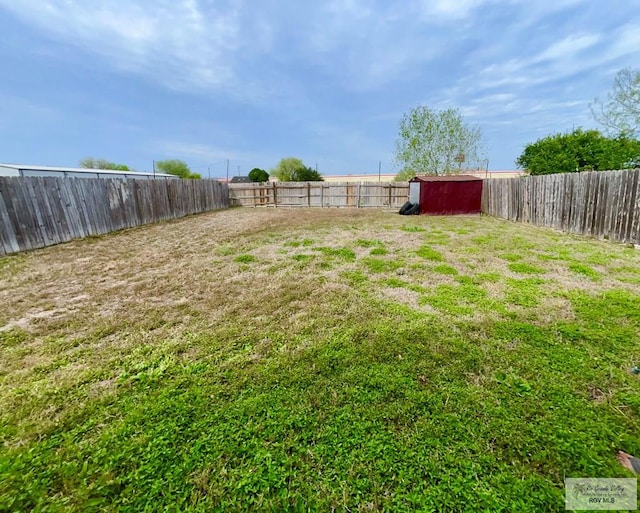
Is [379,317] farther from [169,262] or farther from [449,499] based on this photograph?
[169,262]

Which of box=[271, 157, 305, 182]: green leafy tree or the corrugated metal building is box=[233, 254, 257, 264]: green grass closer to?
the corrugated metal building

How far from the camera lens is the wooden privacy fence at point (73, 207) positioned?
541 centimetres

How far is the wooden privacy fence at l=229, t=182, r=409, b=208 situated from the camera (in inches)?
608

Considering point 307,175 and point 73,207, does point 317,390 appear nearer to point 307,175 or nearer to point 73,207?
point 73,207

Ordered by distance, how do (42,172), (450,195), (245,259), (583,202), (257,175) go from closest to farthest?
(245,259) → (583,202) → (450,195) → (42,172) → (257,175)

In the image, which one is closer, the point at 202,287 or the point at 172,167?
the point at 202,287

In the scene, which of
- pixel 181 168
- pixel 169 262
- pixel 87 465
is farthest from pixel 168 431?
pixel 181 168

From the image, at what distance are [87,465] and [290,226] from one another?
294 inches

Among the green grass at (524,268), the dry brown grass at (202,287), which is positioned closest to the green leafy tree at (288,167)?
the dry brown grass at (202,287)

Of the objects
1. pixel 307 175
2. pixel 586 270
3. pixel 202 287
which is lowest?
pixel 586 270

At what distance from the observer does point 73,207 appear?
6.71m

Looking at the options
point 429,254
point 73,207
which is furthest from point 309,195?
point 429,254

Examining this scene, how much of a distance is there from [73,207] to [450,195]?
12.4 meters

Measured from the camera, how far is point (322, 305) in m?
3.00
